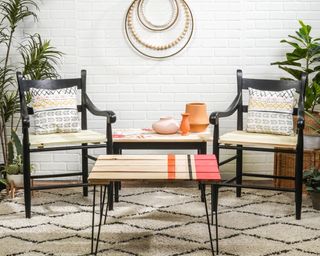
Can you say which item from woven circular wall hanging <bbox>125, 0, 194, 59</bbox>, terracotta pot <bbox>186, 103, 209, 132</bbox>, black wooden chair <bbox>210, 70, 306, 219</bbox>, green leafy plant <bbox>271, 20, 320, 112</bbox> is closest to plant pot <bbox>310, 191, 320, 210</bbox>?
black wooden chair <bbox>210, 70, 306, 219</bbox>

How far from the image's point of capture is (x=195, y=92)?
17.2 feet

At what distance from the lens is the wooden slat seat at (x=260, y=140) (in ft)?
13.6

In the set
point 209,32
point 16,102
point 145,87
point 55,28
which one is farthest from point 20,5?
point 209,32

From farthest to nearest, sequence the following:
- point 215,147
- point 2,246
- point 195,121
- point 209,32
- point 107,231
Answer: point 209,32 < point 195,121 < point 215,147 < point 107,231 < point 2,246

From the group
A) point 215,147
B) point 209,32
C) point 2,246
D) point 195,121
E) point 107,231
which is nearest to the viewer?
point 2,246

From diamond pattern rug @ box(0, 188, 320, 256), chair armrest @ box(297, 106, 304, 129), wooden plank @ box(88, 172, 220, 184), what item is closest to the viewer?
wooden plank @ box(88, 172, 220, 184)

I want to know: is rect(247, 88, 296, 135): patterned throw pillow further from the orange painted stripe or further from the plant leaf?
the orange painted stripe

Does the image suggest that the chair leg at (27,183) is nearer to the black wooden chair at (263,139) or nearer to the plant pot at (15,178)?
the plant pot at (15,178)

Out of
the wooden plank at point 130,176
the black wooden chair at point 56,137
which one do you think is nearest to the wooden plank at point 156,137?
the black wooden chair at point 56,137

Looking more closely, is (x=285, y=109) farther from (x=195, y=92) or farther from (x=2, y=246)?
(x=2, y=246)

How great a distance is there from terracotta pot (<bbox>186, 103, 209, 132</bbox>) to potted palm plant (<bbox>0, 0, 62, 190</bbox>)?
1.18m

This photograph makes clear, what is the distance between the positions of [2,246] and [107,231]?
2.14 feet

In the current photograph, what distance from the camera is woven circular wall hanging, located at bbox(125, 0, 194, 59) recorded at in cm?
513

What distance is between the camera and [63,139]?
4.27 metres
